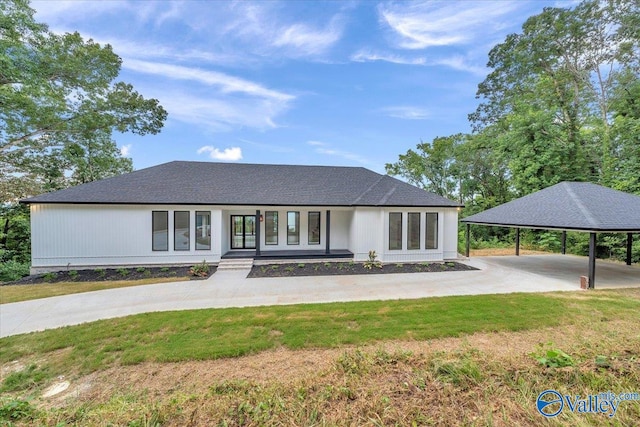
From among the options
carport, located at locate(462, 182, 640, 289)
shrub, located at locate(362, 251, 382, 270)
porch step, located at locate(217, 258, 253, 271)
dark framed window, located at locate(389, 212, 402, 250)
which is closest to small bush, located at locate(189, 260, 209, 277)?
porch step, located at locate(217, 258, 253, 271)

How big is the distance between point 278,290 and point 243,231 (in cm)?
616

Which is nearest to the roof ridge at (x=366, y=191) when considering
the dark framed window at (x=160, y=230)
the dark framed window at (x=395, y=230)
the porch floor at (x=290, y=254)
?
the dark framed window at (x=395, y=230)

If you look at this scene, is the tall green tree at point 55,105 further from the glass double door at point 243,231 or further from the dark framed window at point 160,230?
the glass double door at point 243,231

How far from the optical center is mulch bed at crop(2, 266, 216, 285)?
9.23 metres

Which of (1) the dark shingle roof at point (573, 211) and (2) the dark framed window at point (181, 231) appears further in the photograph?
(2) the dark framed window at point (181, 231)

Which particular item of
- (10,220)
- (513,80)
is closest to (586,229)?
(513,80)

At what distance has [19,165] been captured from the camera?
14.9 metres

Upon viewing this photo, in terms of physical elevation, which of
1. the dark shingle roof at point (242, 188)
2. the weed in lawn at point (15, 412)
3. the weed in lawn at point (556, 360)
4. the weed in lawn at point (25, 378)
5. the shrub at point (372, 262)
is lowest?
the weed in lawn at point (25, 378)

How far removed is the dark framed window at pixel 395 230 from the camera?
38.9 feet

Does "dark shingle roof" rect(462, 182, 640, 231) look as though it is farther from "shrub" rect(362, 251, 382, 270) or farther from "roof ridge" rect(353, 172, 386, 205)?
"shrub" rect(362, 251, 382, 270)

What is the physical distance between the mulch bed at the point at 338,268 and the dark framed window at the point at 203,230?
2527mm

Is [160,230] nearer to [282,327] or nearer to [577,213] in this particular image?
[282,327]

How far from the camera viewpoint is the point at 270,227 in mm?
13008

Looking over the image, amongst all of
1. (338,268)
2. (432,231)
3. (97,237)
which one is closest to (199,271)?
(97,237)
